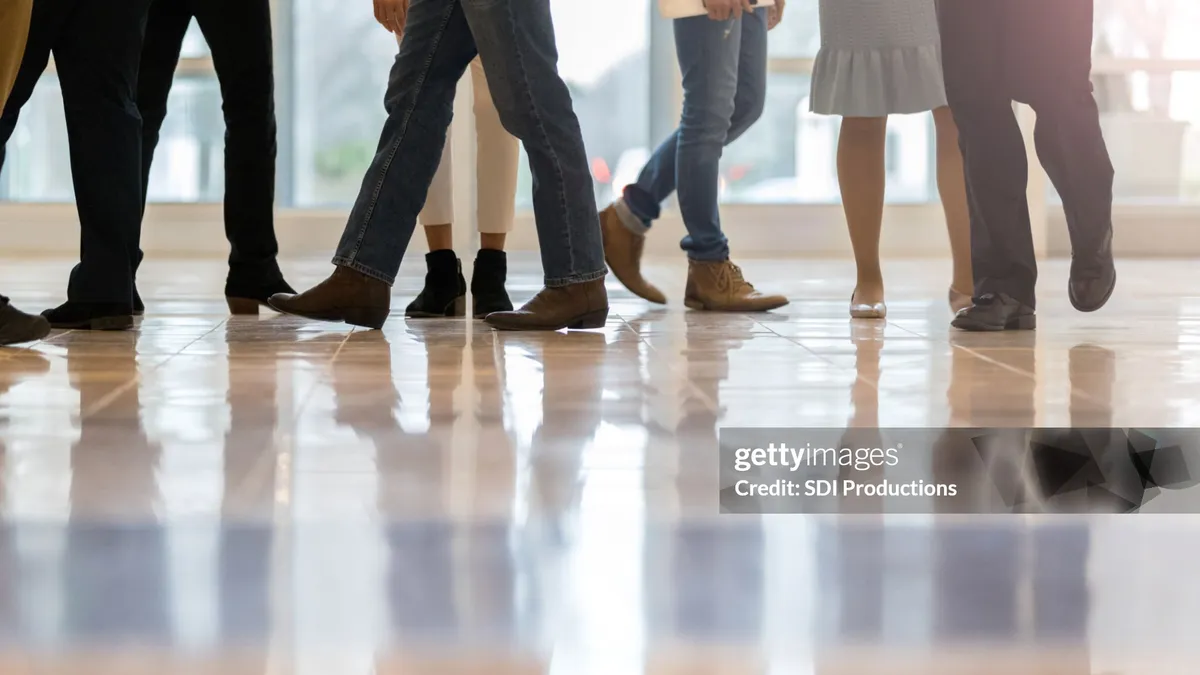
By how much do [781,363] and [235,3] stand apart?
135cm

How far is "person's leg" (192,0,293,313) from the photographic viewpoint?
2.62 metres

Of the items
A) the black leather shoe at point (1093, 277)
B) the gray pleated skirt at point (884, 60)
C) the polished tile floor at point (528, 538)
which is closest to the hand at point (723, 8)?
the gray pleated skirt at point (884, 60)

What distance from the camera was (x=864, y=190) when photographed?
2.67m

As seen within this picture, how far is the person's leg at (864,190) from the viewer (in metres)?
2.66

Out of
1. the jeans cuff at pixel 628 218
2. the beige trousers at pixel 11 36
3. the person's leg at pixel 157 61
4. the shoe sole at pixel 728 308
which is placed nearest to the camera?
the beige trousers at pixel 11 36

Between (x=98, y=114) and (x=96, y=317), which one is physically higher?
(x=98, y=114)

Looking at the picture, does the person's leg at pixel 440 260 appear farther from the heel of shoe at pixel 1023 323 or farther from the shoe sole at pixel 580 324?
the heel of shoe at pixel 1023 323

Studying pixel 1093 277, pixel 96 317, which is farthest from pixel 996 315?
pixel 96 317

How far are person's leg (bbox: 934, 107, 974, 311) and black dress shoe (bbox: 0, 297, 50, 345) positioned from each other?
162cm

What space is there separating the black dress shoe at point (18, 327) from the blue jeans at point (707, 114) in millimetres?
1202

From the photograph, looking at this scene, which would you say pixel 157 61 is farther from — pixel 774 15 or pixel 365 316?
pixel 774 15

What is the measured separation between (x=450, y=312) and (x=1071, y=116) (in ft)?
3.72

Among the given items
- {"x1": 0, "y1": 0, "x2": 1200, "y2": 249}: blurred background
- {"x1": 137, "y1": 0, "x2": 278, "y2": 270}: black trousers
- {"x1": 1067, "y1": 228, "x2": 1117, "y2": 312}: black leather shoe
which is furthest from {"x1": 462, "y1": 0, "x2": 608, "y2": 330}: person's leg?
{"x1": 0, "y1": 0, "x2": 1200, "y2": 249}: blurred background

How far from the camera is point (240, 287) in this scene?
2.70m
